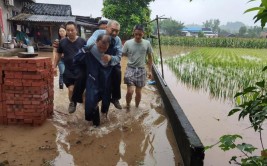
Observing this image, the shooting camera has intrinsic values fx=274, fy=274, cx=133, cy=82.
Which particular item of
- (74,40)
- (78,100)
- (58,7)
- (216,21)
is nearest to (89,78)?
(78,100)

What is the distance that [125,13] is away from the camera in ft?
73.2

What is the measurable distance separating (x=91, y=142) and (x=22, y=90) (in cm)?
123

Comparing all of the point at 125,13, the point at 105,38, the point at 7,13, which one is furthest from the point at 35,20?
the point at 105,38

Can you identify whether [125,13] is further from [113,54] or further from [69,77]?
[113,54]

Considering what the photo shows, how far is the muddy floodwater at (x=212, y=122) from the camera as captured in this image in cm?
384

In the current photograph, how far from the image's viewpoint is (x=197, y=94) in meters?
7.78

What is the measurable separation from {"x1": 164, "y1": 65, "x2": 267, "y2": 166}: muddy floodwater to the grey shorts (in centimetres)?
127

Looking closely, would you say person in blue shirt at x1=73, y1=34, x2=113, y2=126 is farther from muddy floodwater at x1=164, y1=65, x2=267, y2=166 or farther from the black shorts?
muddy floodwater at x1=164, y1=65, x2=267, y2=166

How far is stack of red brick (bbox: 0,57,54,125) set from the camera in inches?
150

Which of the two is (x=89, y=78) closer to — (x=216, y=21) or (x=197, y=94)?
(x=197, y=94)

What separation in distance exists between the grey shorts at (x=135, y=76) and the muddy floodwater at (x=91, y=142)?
60 cm

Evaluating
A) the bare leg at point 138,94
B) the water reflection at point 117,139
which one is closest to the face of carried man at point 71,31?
the water reflection at point 117,139

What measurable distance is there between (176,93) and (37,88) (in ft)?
15.6

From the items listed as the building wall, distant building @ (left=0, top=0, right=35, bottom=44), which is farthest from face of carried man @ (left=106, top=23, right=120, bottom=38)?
the building wall
